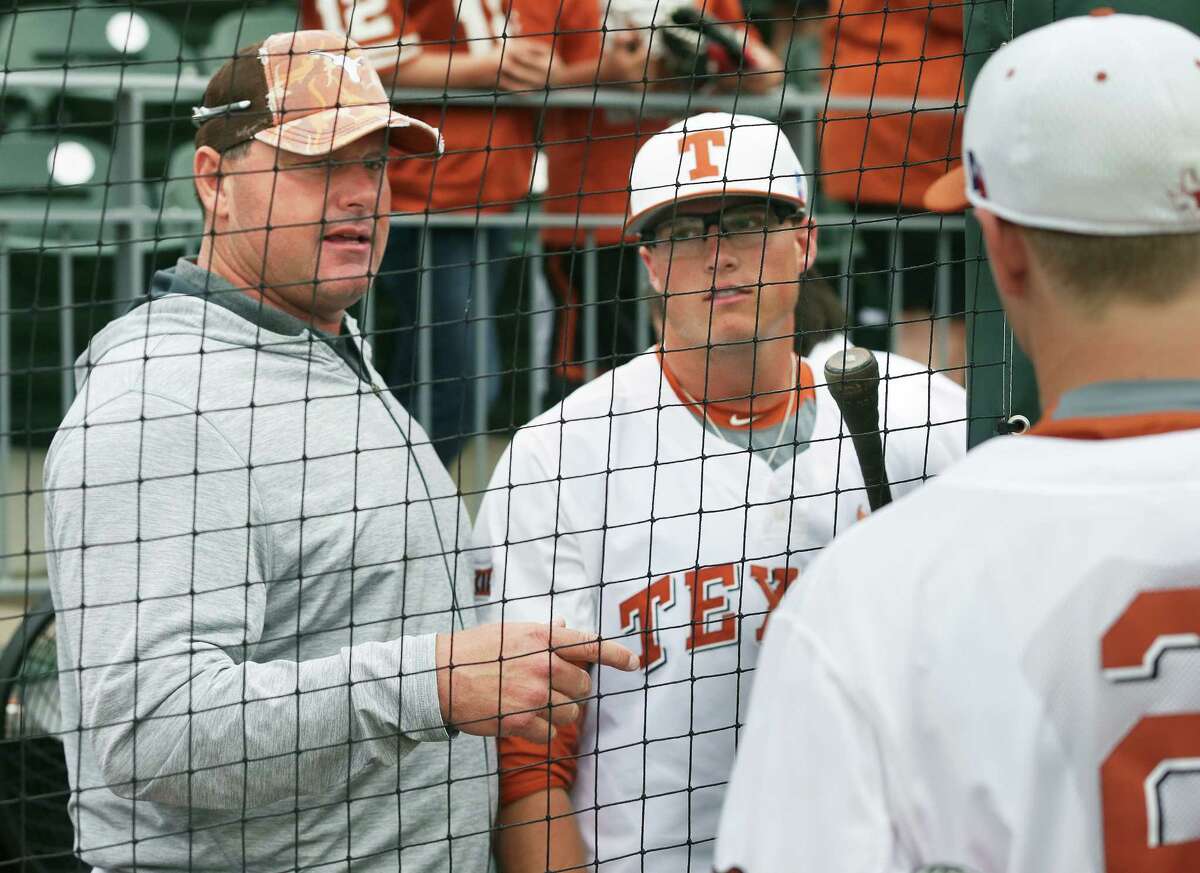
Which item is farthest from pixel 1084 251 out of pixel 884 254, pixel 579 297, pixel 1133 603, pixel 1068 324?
pixel 884 254

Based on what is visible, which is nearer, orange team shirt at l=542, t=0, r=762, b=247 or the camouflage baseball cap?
the camouflage baseball cap

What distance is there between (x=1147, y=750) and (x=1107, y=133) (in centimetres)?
48

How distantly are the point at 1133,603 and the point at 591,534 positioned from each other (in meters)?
1.38

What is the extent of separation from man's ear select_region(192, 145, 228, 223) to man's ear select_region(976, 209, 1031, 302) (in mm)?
1459

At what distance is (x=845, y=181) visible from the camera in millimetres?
4570

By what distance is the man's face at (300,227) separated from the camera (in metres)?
2.43

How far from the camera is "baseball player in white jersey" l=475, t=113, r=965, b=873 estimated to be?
2.44 metres

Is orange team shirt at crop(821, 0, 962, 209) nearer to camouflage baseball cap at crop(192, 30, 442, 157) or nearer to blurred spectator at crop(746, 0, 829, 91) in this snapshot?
blurred spectator at crop(746, 0, 829, 91)

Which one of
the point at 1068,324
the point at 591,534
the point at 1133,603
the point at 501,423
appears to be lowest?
the point at 501,423

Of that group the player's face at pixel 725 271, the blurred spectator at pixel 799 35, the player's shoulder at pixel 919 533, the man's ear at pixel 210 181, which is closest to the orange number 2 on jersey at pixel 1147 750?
the player's shoulder at pixel 919 533

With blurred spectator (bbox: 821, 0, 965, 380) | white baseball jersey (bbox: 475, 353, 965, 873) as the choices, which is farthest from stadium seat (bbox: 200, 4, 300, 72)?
white baseball jersey (bbox: 475, 353, 965, 873)

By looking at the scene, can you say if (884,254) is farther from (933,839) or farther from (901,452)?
(933,839)

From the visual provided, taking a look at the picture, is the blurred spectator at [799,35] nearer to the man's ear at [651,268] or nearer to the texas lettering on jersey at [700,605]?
the man's ear at [651,268]

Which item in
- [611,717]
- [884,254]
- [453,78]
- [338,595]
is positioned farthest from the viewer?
[884,254]
